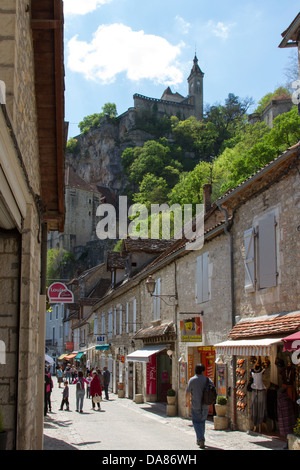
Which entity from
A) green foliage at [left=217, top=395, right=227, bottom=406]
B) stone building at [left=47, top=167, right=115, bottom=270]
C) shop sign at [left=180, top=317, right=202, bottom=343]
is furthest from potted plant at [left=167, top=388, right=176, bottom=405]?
stone building at [left=47, top=167, right=115, bottom=270]

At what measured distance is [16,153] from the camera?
16.8 feet

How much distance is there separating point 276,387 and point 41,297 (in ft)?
18.1

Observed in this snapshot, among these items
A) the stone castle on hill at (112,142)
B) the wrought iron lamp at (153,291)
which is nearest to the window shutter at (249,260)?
the wrought iron lamp at (153,291)

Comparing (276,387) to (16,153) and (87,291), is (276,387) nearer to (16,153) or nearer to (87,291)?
(16,153)

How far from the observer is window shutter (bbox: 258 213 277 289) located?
10.6 m

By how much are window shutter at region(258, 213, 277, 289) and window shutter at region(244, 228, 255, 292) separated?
0.28 meters

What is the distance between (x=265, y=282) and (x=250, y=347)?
1.46m

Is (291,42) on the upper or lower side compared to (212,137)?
lower

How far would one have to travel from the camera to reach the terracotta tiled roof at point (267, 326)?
362 inches

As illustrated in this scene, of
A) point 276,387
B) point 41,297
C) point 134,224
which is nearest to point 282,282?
point 276,387

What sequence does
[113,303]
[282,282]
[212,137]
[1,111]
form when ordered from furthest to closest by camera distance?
1. [212,137]
2. [113,303]
3. [282,282]
4. [1,111]

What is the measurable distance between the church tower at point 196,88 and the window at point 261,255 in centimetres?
10289

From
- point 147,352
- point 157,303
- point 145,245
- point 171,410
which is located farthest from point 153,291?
point 145,245

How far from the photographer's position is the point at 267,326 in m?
10.1
